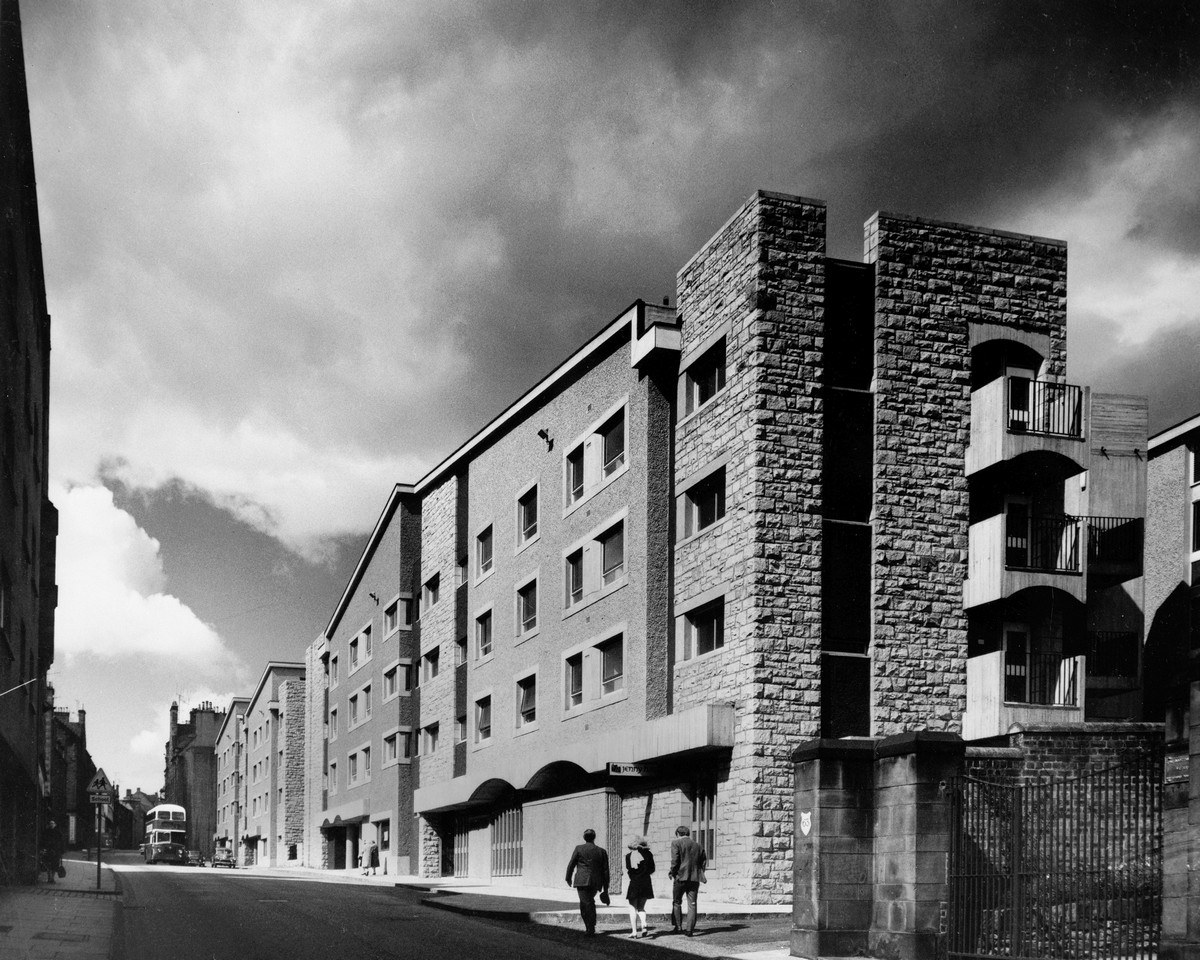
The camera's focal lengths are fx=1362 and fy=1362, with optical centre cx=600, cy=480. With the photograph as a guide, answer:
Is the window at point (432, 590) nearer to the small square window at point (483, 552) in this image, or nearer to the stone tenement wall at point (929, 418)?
the small square window at point (483, 552)

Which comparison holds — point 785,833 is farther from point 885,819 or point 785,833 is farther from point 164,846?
point 164,846

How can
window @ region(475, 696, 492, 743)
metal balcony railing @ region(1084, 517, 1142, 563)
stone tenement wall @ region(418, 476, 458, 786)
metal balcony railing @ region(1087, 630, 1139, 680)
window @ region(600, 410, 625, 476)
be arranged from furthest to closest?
stone tenement wall @ region(418, 476, 458, 786), window @ region(475, 696, 492, 743), window @ region(600, 410, 625, 476), metal balcony railing @ region(1084, 517, 1142, 563), metal balcony railing @ region(1087, 630, 1139, 680)

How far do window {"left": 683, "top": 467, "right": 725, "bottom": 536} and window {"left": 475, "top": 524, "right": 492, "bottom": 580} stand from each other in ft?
47.2

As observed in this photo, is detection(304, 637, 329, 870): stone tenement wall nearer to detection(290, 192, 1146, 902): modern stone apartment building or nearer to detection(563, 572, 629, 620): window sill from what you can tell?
detection(563, 572, 629, 620): window sill

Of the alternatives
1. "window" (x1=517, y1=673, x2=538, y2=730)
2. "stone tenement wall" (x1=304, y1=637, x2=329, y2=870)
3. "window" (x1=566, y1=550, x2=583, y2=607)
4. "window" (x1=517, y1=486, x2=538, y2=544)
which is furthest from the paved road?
"stone tenement wall" (x1=304, y1=637, x2=329, y2=870)

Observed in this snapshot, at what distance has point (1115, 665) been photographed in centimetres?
3033

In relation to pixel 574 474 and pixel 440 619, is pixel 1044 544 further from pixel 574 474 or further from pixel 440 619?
pixel 440 619

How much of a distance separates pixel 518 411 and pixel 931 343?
14.7 meters

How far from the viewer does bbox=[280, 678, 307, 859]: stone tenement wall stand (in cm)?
7994

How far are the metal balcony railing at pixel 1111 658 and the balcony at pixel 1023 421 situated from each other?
5536 millimetres

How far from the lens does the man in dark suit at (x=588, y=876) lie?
63.4ft

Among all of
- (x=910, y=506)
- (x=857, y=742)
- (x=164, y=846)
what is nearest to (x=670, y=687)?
(x=910, y=506)

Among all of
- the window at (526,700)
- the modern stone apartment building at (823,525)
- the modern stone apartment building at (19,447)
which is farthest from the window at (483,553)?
the modern stone apartment building at (19,447)

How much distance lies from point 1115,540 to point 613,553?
11.5 m
